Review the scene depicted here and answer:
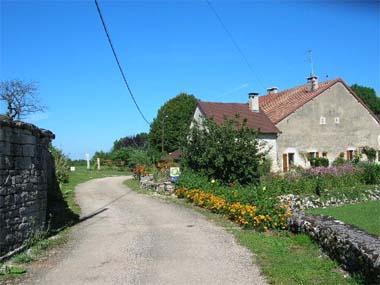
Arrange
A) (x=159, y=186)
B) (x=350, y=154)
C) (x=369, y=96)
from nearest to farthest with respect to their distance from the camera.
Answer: (x=159, y=186), (x=350, y=154), (x=369, y=96)

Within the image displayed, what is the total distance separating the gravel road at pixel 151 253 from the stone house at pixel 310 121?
25674 mm

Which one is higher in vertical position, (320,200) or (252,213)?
(252,213)

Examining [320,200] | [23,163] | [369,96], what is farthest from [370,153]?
[23,163]

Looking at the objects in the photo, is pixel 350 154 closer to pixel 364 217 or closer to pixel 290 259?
pixel 364 217

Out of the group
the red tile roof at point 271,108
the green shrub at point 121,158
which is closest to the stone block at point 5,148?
the red tile roof at point 271,108

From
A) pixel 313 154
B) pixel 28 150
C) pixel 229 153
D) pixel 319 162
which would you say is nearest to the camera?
pixel 28 150

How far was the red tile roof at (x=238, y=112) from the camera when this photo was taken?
134ft

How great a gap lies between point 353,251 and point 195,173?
15.7 meters

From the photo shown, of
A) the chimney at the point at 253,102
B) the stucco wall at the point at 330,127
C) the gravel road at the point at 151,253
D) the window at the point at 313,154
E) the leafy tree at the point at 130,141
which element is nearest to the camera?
the gravel road at the point at 151,253

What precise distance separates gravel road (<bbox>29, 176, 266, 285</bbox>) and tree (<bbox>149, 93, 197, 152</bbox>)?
4606 cm

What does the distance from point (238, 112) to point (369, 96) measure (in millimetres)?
36230

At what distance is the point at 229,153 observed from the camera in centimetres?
2238

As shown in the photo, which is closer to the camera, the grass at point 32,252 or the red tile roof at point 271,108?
the grass at point 32,252

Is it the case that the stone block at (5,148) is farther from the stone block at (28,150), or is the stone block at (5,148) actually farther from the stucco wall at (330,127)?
the stucco wall at (330,127)
